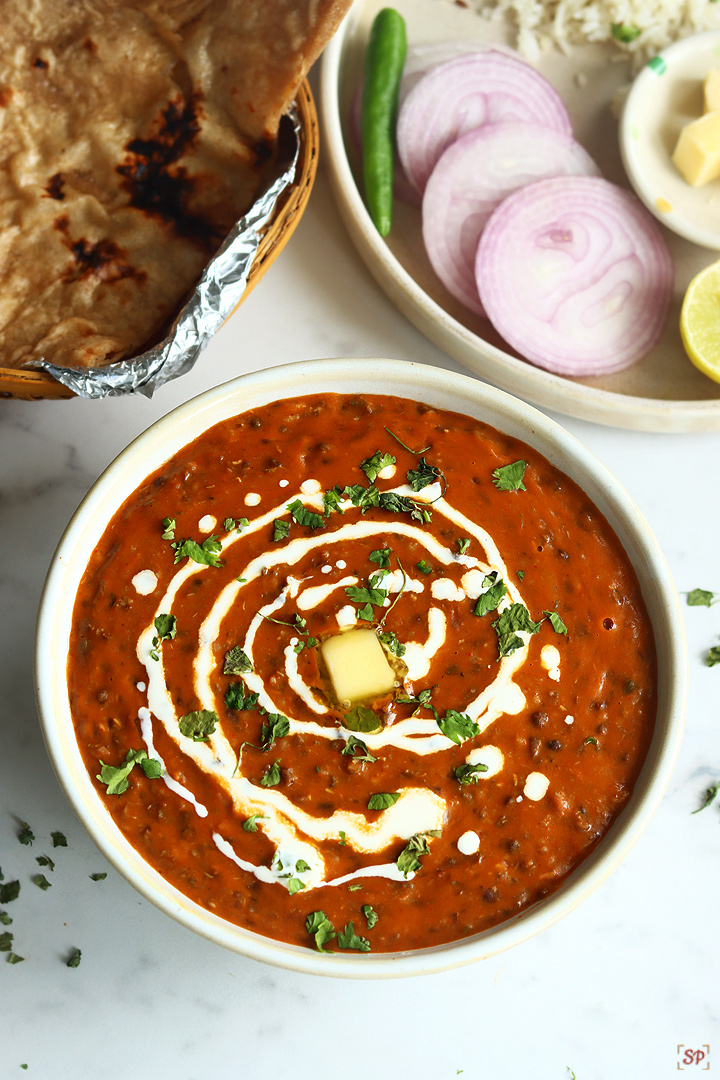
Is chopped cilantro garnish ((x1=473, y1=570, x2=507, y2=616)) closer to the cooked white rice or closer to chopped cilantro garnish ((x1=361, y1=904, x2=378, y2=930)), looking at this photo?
chopped cilantro garnish ((x1=361, y1=904, x2=378, y2=930))

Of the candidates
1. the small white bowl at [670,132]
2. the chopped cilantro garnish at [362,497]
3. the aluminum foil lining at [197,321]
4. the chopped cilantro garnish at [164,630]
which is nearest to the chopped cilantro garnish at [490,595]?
the chopped cilantro garnish at [362,497]

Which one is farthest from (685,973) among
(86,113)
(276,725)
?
(86,113)

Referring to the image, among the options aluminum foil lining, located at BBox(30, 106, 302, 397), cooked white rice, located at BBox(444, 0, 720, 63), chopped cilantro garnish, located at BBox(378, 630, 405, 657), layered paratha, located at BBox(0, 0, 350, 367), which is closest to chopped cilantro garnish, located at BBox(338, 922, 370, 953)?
chopped cilantro garnish, located at BBox(378, 630, 405, 657)

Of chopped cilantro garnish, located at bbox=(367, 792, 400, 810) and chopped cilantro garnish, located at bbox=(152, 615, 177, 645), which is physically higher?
chopped cilantro garnish, located at bbox=(152, 615, 177, 645)

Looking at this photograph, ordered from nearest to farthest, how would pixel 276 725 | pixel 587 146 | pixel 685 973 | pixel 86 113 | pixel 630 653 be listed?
pixel 276 725, pixel 630 653, pixel 86 113, pixel 685 973, pixel 587 146

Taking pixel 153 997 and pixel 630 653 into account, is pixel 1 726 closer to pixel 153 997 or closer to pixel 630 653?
pixel 153 997

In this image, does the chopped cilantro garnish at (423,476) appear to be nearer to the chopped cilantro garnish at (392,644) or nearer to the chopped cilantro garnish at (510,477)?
the chopped cilantro garnish at (510,477)

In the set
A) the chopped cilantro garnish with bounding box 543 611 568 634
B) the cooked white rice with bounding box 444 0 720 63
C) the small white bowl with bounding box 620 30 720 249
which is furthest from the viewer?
the cooked white rice with bounding box 444 0 720 63
